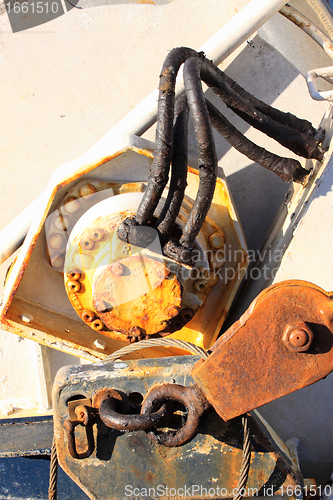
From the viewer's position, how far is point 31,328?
3.91 feet

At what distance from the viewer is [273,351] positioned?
72 centimetres

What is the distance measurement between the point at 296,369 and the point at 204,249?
52cm

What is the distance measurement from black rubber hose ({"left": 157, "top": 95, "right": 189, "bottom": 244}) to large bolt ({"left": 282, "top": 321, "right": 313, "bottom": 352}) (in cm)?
40

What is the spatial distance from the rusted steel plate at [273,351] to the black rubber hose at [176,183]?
0.33 meters

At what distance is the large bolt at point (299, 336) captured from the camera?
0.69 meters

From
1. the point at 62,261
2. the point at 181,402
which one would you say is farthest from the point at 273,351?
the point at 62,261

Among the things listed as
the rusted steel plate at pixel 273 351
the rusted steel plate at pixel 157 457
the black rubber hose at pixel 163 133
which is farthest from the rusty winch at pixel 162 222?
the rusted steel plate at pixel 273 351

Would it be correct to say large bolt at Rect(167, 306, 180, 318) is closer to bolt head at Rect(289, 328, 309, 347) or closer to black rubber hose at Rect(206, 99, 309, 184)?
bolt head at Rect(289, 328, 309, 347)

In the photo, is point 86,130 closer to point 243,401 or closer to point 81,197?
point 81,197

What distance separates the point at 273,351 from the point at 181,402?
0.23 m

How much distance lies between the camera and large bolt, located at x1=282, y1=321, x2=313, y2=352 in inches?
27.0

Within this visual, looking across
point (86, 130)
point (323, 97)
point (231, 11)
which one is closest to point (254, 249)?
point (323, 97)

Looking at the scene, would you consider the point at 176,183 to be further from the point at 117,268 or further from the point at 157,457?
the point at 157,457

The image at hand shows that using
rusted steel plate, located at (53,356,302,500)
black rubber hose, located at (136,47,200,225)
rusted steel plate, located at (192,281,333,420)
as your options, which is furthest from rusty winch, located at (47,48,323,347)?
rusted steel plate, located at (192,281,333,420)
